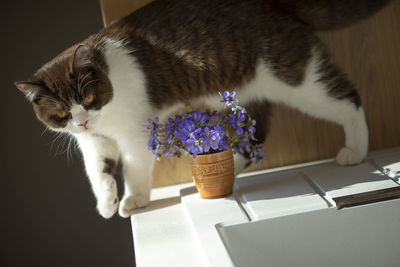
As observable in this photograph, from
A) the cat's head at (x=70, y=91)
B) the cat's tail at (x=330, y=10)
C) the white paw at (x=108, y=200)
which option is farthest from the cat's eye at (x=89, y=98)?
the cat's tail at (x=330, y=10)

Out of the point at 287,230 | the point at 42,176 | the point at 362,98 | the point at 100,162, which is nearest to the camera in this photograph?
the point at 287,230

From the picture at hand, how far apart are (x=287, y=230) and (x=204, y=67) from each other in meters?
0.63

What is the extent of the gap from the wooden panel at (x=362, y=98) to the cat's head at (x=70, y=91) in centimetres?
33

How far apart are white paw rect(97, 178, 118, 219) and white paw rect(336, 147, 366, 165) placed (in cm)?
75

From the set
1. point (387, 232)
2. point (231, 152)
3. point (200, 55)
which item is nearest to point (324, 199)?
Answer: point (387, 232)

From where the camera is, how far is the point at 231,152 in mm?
1412

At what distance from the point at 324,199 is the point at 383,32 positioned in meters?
0.73

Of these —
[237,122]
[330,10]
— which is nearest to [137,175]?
[237,122]

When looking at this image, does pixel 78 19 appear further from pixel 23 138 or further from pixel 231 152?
pixel 231 152

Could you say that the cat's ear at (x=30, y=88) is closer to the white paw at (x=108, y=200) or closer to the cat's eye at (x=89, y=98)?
the cat's eye at (x=89, y=98)

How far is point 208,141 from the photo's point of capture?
51.3 inches

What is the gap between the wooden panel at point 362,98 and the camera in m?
1.67

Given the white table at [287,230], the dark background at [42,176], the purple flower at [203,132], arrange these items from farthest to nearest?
the dark background at [42,176]
the purple flower at [203,132]
the white table at [287,230]

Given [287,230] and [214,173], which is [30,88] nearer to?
[214,173]
